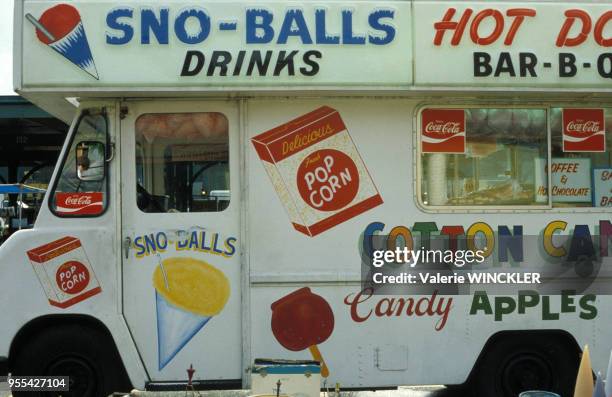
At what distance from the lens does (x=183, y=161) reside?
4.80 meters

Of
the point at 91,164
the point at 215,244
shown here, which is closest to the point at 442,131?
the point at 215,244

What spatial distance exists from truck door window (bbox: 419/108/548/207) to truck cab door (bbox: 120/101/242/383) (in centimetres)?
143

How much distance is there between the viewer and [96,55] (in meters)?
4.51

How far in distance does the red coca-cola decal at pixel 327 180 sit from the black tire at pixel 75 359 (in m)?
1.80

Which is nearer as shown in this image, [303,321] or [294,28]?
[294,28]

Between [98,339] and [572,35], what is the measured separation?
4038 millimetres

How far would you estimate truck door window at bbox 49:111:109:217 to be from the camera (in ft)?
15.5

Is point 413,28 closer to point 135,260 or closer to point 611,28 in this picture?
point 611,28

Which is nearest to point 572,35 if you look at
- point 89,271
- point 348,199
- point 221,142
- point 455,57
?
point 455,57

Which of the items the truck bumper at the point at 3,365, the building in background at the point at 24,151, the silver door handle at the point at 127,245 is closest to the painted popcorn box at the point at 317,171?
the silver door handle at the point at 127,245

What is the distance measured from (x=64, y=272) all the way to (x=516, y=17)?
12.0 ft

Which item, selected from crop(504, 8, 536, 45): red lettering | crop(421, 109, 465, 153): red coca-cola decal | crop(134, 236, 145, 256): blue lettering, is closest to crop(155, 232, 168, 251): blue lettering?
crop(134, 236, 145, 256): blue lettering

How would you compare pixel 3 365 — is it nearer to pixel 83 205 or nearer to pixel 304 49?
pixel 83 205

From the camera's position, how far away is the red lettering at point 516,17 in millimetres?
4688
